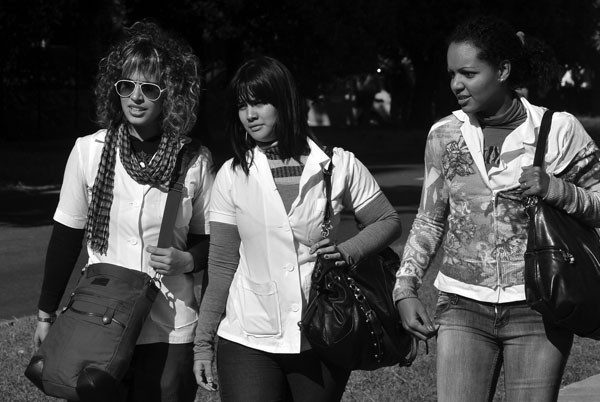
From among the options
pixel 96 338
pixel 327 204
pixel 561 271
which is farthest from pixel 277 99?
pixel 561 271

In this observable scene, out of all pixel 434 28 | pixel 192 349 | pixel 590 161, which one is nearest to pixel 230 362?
pixel 192 349

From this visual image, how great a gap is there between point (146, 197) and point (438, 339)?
3.60 ft

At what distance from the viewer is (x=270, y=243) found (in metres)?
3.90

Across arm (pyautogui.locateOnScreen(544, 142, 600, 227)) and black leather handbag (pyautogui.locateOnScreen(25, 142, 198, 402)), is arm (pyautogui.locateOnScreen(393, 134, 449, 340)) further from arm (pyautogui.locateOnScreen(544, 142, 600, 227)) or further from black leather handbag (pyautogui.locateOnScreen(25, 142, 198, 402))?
black leather handbag (pyautogui.locateOnScreen(25, 142, 198, 402))

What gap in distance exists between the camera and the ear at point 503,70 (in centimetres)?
385

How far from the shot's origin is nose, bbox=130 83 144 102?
4137 millimetres

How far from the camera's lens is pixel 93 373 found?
12.5 feet

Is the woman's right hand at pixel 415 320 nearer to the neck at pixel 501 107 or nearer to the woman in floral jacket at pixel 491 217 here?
the woman in floral jacket at pixel 491 217

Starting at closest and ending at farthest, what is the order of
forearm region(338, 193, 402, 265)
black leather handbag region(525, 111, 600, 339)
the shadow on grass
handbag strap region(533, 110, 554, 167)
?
1. black leather handbag region(525, 111, 600, 339)
2. handbag strap region(533, 110, 554, 167)
3. forearm region(338, 193, 402, 265)
4. the shadow on grass

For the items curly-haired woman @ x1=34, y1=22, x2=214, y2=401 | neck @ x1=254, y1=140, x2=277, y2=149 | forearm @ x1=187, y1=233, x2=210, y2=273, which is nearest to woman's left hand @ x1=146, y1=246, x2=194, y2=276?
curly-haired woman @ x1=34, y1=22, x2=214, y2=401

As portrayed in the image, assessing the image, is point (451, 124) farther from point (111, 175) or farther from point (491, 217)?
point (111, 175)

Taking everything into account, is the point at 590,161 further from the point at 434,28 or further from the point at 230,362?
the point at 434,28

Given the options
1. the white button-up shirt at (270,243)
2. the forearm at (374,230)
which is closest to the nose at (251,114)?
the white button-up shirt at (270,243)

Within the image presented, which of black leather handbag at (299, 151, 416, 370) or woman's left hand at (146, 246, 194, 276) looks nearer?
black leather handbag at (299, 151, 416, 370)
